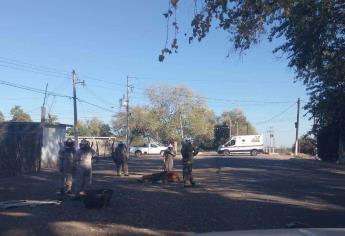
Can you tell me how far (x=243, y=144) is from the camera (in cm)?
6444

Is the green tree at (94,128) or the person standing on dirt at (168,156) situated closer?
the person standing on dirt at (168,156)

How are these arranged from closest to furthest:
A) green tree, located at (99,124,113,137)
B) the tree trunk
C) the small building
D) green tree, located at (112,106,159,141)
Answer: the small building
the tree trunk
green tree, located at (112,106,159,141)
green tree, located at (99,124,113,137)

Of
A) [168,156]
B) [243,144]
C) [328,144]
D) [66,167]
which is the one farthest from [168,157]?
[243,144]

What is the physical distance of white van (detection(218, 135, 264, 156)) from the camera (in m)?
64.2

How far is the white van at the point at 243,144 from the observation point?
6419 cm

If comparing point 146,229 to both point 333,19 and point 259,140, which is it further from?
point 259,140

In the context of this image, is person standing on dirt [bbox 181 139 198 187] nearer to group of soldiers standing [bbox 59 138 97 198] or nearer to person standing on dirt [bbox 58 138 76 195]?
group of soldiers standing [bbox 59 138 97 198]

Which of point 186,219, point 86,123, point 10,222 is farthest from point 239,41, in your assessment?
point 86,123

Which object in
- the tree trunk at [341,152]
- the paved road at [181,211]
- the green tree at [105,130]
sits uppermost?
the green tree at [105,130]

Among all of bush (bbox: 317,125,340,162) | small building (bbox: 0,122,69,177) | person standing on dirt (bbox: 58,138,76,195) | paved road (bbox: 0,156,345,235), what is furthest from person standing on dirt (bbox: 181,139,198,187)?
bush (bbox: 317,125,340,162)

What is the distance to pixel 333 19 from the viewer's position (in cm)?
1920

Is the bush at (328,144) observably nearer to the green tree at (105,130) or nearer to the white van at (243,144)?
the white van at (243,144)

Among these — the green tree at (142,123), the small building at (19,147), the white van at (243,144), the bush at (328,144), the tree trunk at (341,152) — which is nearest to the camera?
the small building at (19,147)

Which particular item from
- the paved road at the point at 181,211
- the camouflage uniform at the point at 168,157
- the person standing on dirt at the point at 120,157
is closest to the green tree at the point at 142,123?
the person standing on dirt at the point at 120,157
